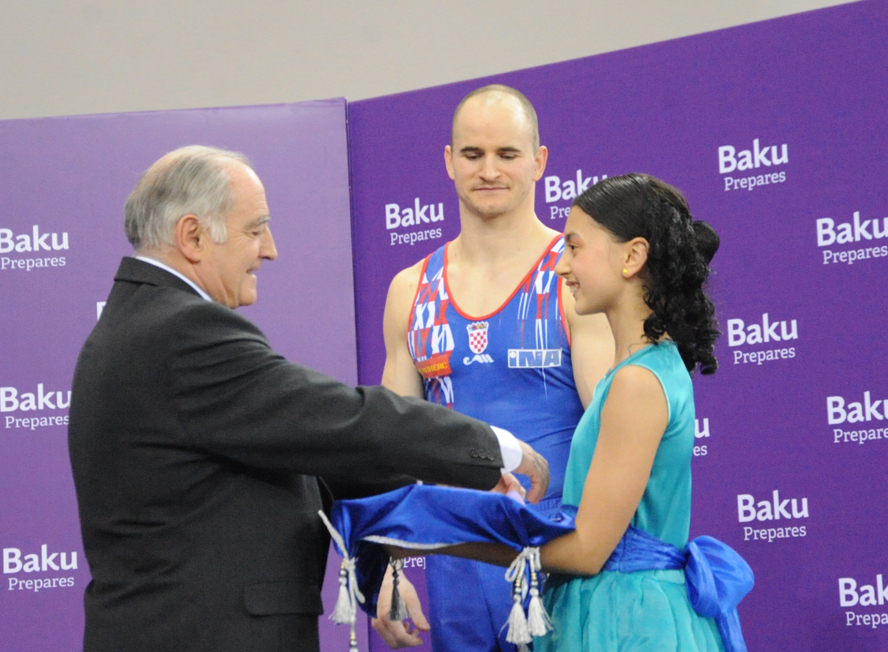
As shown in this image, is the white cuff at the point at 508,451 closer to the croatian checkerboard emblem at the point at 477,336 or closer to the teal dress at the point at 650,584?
the teal dress at the point at 650,584

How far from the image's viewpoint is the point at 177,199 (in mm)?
1884

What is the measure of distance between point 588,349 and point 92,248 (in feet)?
7.65

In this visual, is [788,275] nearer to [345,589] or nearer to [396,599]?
[396,599]

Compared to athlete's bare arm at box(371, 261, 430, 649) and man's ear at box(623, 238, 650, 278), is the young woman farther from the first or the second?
athlete's bare arm at box(371, 261, 430, 649)

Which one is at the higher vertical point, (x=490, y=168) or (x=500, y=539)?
(x=490, y=168)

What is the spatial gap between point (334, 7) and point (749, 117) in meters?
2.68

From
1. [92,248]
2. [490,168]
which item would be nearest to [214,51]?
[92,248]

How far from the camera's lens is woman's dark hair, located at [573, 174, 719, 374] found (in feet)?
6.21

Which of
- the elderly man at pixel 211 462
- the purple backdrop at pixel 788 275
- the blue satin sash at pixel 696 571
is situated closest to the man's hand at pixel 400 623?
the elderly man at pixel 211 462

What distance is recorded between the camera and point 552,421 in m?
2.42

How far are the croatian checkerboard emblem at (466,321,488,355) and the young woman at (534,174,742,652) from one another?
1.73 feet

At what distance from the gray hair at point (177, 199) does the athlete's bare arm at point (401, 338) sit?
0.88m

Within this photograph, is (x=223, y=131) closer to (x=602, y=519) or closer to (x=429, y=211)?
(x=429, y=211)

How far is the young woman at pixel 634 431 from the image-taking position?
1771mm
